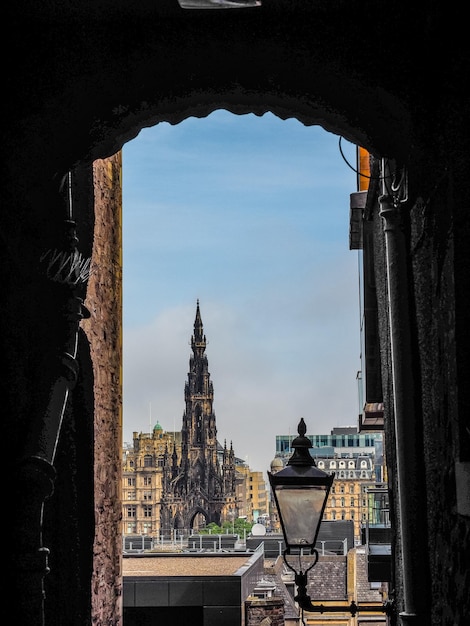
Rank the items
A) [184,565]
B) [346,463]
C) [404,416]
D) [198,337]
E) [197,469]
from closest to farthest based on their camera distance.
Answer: [404,416] → [184,565] → [197,469] → [198,337] → [346,463]

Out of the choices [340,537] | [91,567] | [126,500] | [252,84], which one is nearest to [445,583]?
[252,84]

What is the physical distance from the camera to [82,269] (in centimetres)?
655

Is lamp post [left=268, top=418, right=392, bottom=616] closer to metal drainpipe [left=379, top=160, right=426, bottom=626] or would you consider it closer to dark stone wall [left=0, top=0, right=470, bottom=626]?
metal drainpipe [left=379, top=160, right=426, bottom=626]

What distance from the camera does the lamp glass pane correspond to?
5934 mm

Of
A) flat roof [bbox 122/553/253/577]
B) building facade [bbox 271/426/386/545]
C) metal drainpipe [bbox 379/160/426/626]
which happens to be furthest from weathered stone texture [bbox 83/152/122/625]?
building facade [bbox 271/426/386/545]

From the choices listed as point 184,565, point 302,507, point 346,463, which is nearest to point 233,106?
point 302,507

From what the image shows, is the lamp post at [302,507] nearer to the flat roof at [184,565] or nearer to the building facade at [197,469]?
the flat roof at [184,565]

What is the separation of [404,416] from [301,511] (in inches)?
41.5

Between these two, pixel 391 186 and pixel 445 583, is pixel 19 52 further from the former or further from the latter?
pixel 445 583

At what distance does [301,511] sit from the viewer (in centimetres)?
597

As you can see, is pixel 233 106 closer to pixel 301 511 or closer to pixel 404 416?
pixel 404 416

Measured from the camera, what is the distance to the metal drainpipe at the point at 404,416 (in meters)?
5.02

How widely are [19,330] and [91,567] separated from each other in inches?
102

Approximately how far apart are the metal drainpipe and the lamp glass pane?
0.70 meters
